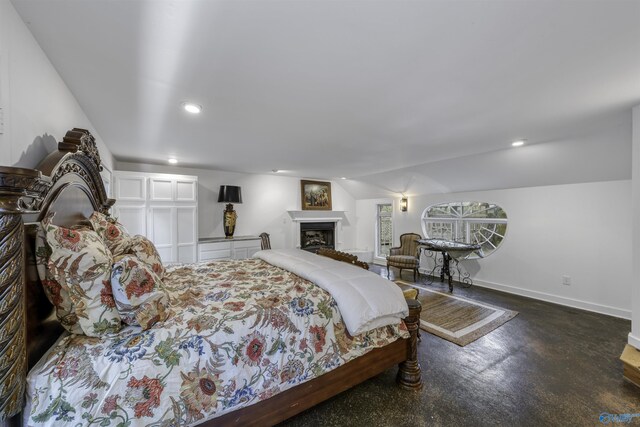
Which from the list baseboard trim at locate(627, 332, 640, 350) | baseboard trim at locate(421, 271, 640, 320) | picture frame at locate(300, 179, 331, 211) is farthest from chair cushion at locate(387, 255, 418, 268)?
baseboard trim at locate(627, 332, 640, 350)

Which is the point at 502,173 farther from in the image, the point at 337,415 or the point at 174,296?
the point at 174,296

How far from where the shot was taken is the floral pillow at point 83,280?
42.5 inches

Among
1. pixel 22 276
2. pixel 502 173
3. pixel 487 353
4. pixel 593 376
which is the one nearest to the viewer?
pixel 22 276

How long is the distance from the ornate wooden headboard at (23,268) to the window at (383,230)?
604cm

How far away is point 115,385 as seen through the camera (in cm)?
99

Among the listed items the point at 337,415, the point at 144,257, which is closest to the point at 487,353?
the point at 337,415

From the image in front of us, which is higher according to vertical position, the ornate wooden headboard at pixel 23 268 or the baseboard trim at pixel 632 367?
the ornate wooden headboard at pixel 23 268

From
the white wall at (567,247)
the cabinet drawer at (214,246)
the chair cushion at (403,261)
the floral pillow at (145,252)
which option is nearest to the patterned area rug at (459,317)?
the chair cushion at (403,261)

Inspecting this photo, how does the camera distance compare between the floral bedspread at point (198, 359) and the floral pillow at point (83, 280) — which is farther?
the floral pillow at point (83, 280)

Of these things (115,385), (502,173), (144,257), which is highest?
(502,173)

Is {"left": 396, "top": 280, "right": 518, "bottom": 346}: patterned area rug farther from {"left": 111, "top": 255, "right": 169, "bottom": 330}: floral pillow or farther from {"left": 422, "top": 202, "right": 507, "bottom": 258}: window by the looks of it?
{"left": 111, "top": 255, "right": 169, "bottom": 330}: floral pillow

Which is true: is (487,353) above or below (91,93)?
below

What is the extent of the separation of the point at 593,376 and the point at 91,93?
4652 mm

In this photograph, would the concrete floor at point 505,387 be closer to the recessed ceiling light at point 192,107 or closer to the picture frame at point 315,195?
the recessed ceiling light at point 192,107
